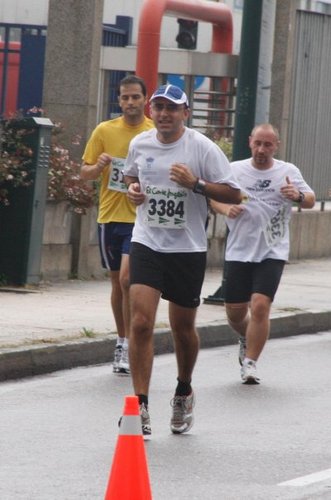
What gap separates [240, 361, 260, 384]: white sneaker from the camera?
11.0m

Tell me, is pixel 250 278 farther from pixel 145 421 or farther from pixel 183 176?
pixel 145 421

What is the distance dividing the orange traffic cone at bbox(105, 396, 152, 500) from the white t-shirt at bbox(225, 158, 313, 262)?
4.81 meters

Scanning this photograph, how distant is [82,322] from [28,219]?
2.53 meters

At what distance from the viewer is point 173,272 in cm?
888

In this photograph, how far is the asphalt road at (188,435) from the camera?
7.39m

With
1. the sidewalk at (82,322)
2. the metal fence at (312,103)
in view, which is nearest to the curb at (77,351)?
the sidewalk at (82,322)

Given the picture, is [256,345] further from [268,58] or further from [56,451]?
[268,58]

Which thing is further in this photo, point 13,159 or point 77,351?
point 13,159

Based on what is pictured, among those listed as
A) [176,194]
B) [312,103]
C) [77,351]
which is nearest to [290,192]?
[77,351]

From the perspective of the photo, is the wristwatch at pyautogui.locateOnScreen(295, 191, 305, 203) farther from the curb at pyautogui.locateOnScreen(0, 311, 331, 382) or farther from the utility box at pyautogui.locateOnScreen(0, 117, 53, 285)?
the utility box at pyautogui.locateOnScreen(0, 117, 53, 285)

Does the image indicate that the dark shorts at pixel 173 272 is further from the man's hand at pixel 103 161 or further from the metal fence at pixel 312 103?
the metal fence at pixel 312 103

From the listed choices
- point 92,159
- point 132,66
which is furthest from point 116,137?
point 132,66

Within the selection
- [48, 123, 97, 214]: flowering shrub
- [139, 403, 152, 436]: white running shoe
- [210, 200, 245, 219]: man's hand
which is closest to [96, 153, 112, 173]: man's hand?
[210, 200, 245, 219]: man's hand

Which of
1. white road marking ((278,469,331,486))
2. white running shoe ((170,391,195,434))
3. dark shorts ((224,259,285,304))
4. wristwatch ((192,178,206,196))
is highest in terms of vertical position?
wristwatch ((192,178,206,196))
